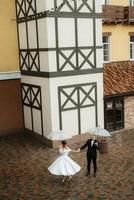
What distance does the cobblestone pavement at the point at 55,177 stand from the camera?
448 inches

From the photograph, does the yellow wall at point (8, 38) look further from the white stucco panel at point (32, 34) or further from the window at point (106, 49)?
the window at point (106, 49)

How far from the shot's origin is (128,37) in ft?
93.3

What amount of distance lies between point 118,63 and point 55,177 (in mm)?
12343

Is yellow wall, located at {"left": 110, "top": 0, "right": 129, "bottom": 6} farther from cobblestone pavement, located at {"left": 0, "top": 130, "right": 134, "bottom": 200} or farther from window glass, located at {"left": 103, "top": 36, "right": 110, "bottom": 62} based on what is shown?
cobblestone pavement, located at {"left": 0, "top": 130, "right": 134, "bottom": 200}

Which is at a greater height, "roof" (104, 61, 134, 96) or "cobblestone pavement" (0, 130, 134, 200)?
"roof" (104, 61, 134, 96)

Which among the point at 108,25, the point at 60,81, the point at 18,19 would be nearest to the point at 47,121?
the point at 60,81

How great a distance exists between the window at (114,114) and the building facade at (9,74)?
4.97 metres

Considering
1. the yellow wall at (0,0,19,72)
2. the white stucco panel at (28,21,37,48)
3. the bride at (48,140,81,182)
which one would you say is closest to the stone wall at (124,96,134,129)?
the white stucco panel at (28,21,37,48)

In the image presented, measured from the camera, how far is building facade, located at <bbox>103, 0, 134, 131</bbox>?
1892 centimetres

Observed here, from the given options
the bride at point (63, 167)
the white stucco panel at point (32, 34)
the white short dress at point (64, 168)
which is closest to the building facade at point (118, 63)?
the white stucco panel at point (32, 34)

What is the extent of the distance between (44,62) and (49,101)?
191cm

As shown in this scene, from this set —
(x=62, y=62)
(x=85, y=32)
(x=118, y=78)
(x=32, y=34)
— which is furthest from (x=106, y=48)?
(x=62, y=62)

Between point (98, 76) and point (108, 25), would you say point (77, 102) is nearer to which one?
point (98, 76)

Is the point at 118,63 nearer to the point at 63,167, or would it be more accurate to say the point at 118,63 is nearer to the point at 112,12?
the point at 112,12
